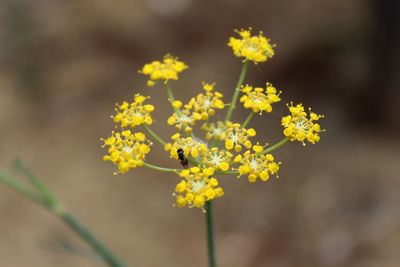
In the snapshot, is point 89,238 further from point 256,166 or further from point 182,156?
point 256,166

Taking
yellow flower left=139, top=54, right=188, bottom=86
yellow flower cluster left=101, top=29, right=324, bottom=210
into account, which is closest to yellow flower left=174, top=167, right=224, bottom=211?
yellow flower cluster left=101, top=29, right=324, bottom=210

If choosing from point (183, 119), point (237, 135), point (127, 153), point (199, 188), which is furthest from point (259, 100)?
point (127, 153)

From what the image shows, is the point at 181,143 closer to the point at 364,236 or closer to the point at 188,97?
the point at 364,236

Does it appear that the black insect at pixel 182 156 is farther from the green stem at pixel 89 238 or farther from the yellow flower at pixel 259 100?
the green stem at pixel 89 238

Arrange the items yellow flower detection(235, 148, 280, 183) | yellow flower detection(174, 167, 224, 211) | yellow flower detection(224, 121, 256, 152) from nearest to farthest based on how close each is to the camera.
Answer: yellow flower detection(174, 167, 224, 211), yellow flower detection(235, 148, 280, 183), yellow flower detection(224, 121, 256, 152)

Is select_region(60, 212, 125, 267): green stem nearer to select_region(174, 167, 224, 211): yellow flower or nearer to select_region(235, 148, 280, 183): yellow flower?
select_region(174, 167, 224, 211): yellow flower

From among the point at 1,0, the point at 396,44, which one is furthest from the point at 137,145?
the point at 1,0
